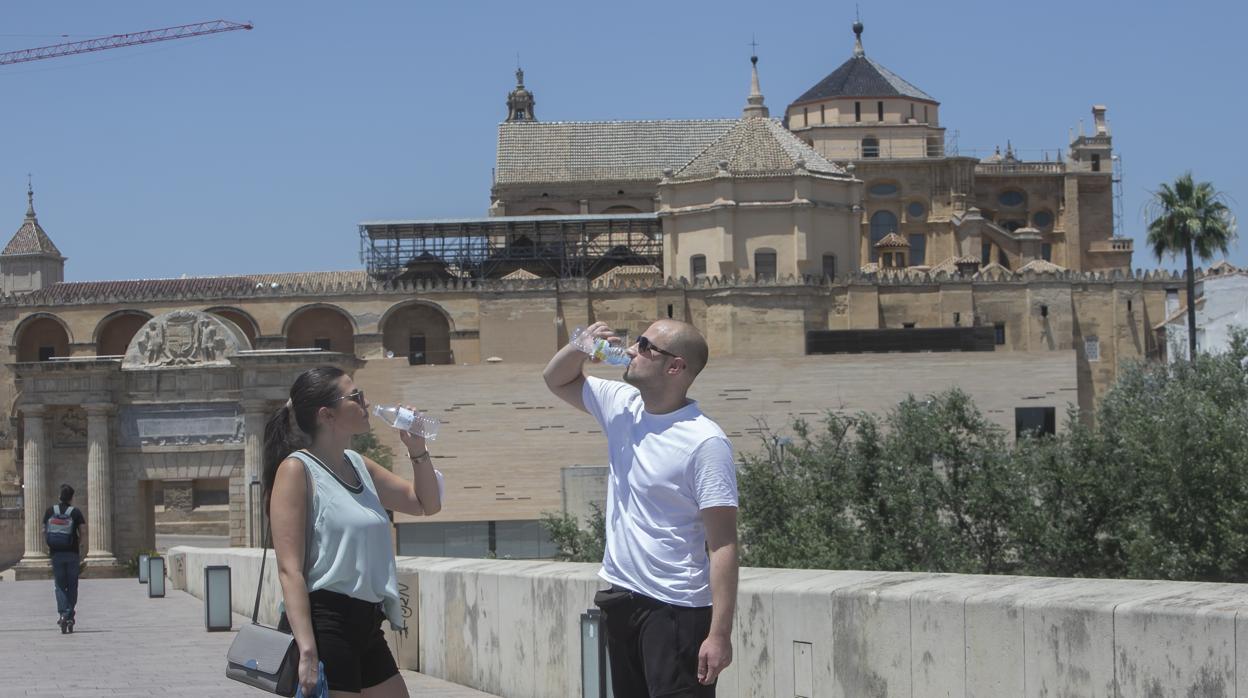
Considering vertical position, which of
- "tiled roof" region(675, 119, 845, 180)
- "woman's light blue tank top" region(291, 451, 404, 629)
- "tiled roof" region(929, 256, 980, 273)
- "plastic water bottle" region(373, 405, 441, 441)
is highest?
"tiled roof" region(675, 119, 845, 180)

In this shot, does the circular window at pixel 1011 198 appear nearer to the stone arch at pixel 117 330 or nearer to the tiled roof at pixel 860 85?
the tiled roof at pixel 860 85

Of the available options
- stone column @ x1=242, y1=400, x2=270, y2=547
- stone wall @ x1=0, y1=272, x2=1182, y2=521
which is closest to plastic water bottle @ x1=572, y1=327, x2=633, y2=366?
stone column @ x1=242, y1=400, x2=270, y2=547

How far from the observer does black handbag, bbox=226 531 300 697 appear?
568cm

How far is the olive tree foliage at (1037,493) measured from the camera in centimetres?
2612

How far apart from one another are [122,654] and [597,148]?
62688mm

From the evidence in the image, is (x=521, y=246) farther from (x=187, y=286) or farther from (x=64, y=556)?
(x=64, y=556)

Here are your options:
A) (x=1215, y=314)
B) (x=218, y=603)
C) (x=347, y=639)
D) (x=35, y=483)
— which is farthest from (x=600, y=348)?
(x=1215, y=314)

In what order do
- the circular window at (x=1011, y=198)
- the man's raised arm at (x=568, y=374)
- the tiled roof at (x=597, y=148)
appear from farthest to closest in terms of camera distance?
the circular window at (x=1011, y=198) < the tiled roof at (x=597, y=148) < the man's raised arm at (x=568, y=374)

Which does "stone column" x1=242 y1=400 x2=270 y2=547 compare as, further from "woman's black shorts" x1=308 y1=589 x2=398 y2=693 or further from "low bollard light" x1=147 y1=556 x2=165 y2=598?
"woman's black shorts" x1=308 y1=589 x2=398 y2=693

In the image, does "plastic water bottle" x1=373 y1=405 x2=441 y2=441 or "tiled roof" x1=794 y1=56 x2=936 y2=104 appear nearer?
"plastic water bottle" x1=373 y1=405 x2=441 y2=441

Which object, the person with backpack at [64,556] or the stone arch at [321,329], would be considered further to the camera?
the stone arch at [321,329]

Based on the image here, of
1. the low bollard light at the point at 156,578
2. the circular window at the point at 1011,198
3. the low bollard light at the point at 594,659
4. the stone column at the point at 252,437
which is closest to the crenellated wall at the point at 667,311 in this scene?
the circular window at the point at 1011,198

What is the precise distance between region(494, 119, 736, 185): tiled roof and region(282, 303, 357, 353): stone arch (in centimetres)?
1479

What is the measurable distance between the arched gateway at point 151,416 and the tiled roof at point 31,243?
46.7m
